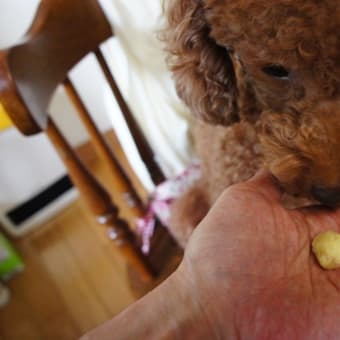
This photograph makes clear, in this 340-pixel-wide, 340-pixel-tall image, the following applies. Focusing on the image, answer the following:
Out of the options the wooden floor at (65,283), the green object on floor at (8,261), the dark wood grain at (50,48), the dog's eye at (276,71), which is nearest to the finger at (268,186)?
the dog's eye at (276,71)

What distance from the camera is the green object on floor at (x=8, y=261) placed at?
4.75 feet

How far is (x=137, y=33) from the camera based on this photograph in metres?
0.93

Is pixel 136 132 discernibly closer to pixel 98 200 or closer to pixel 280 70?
pixel 98 200

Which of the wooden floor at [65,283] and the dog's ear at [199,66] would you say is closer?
the dog's ear at [199,66]

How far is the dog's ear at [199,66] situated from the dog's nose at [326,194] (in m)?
0.25

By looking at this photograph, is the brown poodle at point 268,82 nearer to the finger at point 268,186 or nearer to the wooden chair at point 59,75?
the finger at point 268,186

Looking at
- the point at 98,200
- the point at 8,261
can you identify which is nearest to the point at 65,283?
the point at 8,261

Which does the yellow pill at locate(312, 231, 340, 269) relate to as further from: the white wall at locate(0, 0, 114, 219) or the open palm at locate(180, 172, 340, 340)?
the white wall at locate(0, 0, 114, 219)

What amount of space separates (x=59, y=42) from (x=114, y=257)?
0.87m

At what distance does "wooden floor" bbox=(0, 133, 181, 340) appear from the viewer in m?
1.36

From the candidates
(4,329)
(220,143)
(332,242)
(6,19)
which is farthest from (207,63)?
(4,329)

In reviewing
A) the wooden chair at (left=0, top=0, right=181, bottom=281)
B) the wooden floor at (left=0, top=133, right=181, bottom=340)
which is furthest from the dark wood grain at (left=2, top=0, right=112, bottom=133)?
the wooden floor at (left=0, top=133, right=181, bottom=340)

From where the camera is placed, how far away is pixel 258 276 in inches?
22.0

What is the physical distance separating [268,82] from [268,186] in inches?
6.0
